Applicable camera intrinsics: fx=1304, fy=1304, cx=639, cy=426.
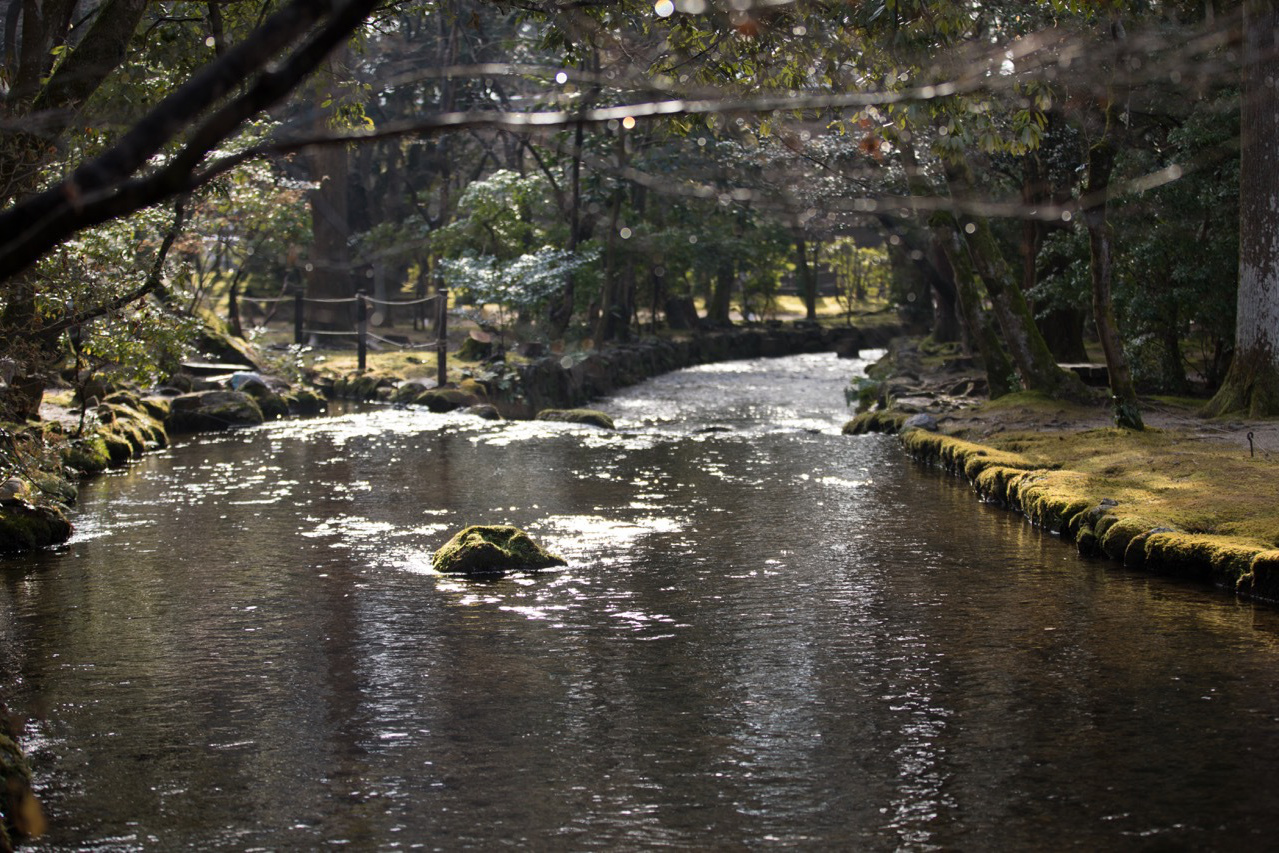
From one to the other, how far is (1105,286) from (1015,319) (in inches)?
141

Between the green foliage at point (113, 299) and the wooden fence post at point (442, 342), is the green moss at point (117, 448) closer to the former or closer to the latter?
the green foliage at point (113, 299)

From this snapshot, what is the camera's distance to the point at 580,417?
893 inches

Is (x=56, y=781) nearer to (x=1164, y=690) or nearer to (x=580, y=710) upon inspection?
(x=580, y=710)

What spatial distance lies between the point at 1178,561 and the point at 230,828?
7620 millimetres

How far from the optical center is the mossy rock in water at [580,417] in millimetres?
22094

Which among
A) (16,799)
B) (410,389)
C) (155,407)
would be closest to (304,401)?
(410,389)

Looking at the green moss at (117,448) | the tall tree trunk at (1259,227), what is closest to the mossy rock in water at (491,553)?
the green moss at (117,448)

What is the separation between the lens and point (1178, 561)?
10.3 metres

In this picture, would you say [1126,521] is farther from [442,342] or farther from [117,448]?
[442,342]

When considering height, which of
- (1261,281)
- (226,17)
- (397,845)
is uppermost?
(226,17)

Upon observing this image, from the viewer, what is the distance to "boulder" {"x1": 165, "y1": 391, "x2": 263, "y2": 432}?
69.6ft

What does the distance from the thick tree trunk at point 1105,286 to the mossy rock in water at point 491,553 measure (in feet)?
26.6

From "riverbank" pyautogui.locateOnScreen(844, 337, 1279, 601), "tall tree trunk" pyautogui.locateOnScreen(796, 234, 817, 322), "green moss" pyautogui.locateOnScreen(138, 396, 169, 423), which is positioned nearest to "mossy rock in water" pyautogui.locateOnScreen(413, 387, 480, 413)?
"green moss" pyautogui.locateOnScreen(138, 396, 169, 423)

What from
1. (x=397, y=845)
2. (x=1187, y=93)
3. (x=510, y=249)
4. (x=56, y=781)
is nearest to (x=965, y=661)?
(x=397, y=845)
